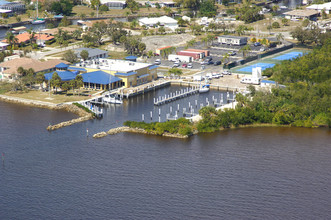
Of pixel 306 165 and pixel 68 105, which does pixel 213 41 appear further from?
pixel 306 165

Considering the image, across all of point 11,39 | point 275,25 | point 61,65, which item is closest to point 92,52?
point 61,65

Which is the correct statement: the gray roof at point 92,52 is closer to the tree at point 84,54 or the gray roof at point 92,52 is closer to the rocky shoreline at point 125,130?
the tree at point 84,54

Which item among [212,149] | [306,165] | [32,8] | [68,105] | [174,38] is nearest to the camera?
[306,165]

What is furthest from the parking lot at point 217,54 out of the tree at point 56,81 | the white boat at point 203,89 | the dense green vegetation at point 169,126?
the dense green vegetation at point 169,126

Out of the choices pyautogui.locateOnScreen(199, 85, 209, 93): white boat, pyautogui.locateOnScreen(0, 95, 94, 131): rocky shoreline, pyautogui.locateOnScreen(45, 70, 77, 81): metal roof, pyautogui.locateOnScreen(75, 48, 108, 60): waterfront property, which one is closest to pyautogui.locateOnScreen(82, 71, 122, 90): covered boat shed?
pyautogui.locateOnScreen(45, 70, 77, 81): metal roof

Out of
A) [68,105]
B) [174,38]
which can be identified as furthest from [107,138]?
[174,38]

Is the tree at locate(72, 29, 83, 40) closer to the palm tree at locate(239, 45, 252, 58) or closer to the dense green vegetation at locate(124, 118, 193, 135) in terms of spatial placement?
the palm tree at locate(239, 45, 252, 58)
